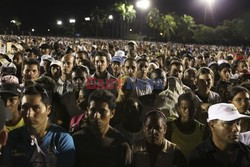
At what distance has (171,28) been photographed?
355 feet

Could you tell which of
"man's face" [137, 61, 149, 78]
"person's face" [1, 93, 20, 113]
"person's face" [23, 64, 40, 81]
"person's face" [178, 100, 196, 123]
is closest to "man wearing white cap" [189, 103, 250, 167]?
"person's face" [178, 100, 196, 123]

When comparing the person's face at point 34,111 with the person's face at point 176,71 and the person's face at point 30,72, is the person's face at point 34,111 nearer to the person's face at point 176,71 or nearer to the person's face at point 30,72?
the person's face at point 30,72

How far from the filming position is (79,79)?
6.48 meters

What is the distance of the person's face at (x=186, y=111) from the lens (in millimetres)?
5018

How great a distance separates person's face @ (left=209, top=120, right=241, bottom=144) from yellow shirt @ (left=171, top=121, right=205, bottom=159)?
58 cm

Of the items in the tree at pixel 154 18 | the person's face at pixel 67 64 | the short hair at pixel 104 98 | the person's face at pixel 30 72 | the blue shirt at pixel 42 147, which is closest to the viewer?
the blue shirt at pixel 42 147

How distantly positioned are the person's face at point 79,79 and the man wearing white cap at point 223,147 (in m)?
2.75

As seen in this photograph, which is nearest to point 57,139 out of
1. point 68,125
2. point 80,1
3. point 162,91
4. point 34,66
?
point 68,125

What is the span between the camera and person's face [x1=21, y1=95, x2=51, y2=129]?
13.3 feet

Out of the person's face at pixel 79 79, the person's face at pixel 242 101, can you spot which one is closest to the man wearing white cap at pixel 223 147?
the person's face at pixel 242 101

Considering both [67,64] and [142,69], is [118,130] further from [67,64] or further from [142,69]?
[67,64]

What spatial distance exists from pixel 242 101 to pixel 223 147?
178 centimetres

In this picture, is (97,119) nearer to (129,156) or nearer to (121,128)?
(129,156)

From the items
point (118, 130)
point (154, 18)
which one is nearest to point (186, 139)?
point (118, 130)
